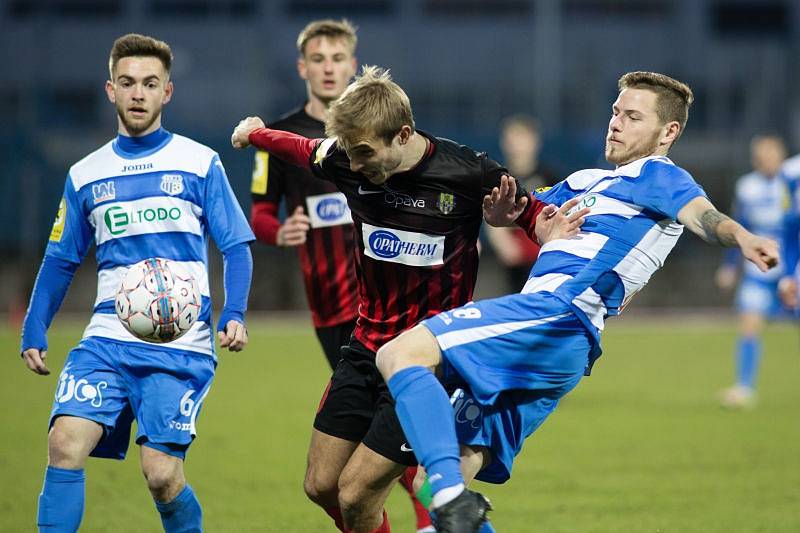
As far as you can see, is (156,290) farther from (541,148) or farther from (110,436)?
(541,148)

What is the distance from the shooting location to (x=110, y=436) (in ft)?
15.0

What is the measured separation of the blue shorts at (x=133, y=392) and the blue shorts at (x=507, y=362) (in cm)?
112

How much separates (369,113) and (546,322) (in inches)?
38.1

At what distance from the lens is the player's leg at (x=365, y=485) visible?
4273mm

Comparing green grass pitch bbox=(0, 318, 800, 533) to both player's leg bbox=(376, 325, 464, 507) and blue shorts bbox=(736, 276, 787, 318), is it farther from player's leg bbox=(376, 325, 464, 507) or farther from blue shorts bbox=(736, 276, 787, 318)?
player's leg bbox=(376, 325, 464, 507)

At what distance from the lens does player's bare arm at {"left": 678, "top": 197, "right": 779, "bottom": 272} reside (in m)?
3.57

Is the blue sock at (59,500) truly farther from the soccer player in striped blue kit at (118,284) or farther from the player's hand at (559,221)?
the player's hand at (559,221)

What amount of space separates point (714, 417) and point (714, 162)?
13.6 meters

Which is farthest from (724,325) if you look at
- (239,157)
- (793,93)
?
(239,157)

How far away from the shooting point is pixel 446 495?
3574mm

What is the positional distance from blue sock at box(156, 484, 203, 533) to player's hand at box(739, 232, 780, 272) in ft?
7.56

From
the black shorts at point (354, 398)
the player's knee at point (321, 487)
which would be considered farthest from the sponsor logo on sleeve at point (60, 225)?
the player's knee at point (321, 487)

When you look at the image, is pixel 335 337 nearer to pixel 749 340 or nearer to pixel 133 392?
pixel 133 392

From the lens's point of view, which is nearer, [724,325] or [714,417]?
[714,417]
